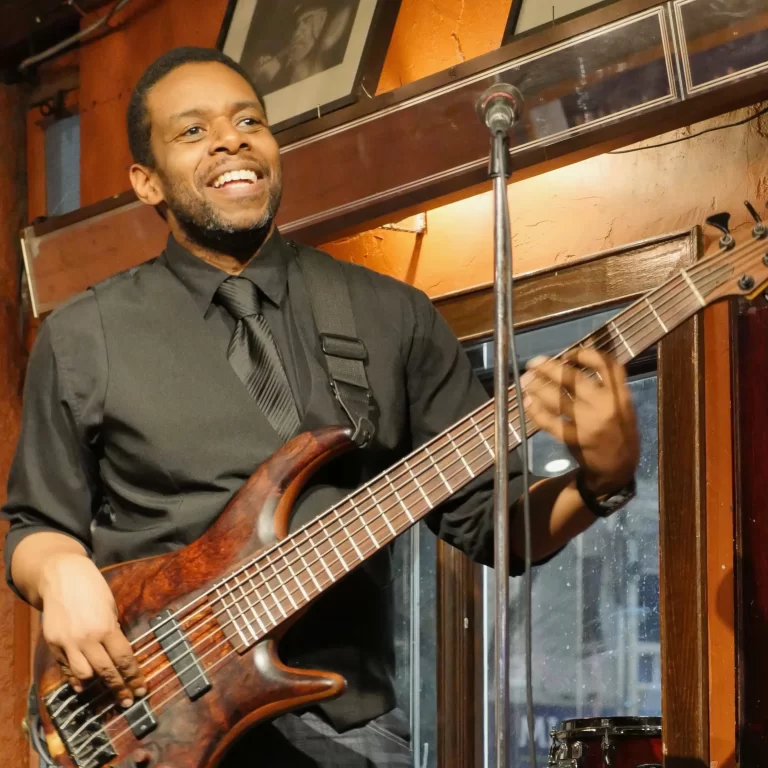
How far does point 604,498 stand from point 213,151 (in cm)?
99

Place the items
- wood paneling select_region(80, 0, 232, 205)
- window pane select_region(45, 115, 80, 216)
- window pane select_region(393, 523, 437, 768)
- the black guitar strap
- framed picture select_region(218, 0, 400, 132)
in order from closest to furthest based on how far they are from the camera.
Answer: the black guitar strap
framed picture select_region(218, 0, 400, 132)
window pane select_region(393, 523, 437, 768)
wood paneling select_region(80, 0, 232, 205)
window pane select_region(45, 115, 80, 216)

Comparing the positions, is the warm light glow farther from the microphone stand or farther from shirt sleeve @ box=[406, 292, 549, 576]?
the microphone stand

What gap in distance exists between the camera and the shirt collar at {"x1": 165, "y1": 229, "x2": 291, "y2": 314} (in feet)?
6.93

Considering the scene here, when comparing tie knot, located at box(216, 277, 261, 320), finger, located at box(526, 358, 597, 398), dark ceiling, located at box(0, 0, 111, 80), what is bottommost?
finger, located at box(526, 358, 597, 398)

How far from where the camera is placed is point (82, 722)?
1.79 m

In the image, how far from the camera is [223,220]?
6.96 feet

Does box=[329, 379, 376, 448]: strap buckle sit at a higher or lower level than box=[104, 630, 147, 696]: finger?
higher

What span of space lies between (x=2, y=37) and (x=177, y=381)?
10.8ft

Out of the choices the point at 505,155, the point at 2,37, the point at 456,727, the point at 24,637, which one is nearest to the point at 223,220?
the point at 505,155

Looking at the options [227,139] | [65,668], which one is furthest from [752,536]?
[65,668]

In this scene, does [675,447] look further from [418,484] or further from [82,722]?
[82,722]

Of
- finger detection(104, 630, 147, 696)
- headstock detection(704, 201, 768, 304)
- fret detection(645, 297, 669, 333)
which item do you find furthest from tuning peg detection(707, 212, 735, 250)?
finger detection(104, 630, 147, 696)

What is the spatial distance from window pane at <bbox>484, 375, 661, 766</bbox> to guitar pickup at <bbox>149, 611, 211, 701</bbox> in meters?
1.62

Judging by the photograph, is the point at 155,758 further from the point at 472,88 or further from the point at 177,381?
the point at 472,88
